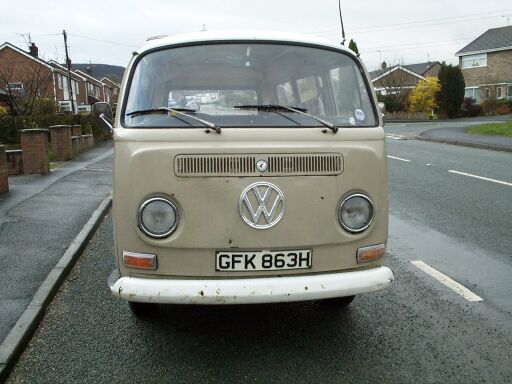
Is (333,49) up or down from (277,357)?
up

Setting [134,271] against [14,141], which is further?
[14,141]

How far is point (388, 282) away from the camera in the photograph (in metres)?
3.38

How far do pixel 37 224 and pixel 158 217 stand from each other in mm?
4478

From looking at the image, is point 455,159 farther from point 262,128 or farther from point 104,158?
point 262,128

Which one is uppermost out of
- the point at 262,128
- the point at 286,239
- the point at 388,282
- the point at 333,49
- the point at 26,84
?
the point at 26,84

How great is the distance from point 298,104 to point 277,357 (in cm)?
173

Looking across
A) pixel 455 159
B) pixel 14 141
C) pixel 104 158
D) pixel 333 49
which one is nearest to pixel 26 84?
pixel 14 141

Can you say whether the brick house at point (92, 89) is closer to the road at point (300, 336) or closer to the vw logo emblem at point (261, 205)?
the road at point (300, 336)

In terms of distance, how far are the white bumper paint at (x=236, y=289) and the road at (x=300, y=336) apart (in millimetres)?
482

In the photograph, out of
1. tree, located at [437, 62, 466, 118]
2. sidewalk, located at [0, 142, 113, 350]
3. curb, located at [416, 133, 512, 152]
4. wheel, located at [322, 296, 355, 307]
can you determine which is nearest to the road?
wheel, located at [322, 296, 355, 307]

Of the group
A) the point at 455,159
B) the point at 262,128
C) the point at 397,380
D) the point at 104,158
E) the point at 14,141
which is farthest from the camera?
the point at 14,141

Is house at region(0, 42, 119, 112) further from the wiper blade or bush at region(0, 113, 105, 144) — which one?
the wiper blade

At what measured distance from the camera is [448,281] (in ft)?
16.0

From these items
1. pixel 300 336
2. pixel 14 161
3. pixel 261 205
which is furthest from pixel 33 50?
pixel 261 205
